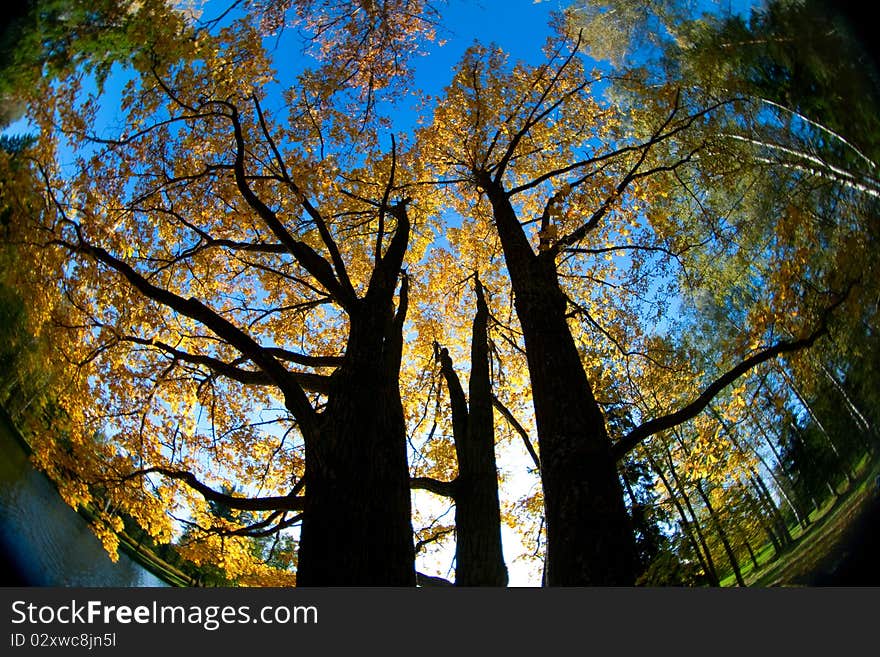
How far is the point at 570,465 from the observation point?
123 inches

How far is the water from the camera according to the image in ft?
7.30

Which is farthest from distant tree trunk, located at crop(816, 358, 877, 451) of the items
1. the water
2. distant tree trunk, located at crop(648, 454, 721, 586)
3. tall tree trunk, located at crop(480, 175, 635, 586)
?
the water

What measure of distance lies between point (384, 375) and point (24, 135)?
2826 mm

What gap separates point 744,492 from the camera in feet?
8.13

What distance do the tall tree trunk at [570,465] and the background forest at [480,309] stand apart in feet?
0.07

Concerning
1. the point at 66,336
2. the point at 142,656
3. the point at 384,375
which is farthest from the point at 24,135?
the point at 142,656

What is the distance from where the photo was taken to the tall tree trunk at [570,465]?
268 cm

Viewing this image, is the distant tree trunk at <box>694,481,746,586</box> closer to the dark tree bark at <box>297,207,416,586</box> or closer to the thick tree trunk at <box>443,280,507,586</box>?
the dark tree bark at <box>297,207,416,586</box>

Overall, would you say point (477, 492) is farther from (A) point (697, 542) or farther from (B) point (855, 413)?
(B) point (855, 413)

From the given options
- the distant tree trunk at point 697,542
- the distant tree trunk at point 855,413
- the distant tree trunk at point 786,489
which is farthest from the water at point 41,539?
the distant tree trunk at point 855,413

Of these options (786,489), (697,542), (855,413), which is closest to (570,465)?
(697,542)

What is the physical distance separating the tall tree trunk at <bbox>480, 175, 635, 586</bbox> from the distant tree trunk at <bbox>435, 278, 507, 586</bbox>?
4.34 ft

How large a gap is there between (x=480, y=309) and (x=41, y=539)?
5368 millimetres

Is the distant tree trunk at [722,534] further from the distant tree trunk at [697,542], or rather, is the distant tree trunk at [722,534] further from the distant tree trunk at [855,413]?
the distant tree trunk at [855,413]
